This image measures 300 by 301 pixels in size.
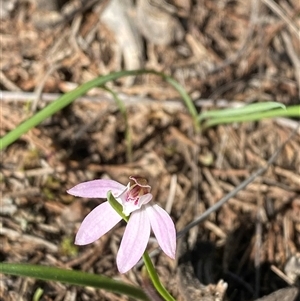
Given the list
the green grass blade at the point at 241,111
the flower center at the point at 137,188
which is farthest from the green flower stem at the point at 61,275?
the green grass blade at the point at 241,111

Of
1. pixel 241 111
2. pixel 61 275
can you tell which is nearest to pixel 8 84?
pixel 241 111

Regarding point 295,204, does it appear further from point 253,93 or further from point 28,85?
point 28,85

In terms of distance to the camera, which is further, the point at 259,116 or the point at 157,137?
the point at 157,137

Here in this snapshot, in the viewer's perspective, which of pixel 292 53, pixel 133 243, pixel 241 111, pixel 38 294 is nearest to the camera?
pixel 133 243

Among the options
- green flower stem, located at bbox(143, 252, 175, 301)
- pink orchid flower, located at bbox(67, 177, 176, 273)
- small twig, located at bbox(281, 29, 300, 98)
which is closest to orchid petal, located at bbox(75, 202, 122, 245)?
pink orchid flower, located at bbox(67, 177, 176, 273)

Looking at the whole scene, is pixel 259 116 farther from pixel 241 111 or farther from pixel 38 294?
pixel 38 294

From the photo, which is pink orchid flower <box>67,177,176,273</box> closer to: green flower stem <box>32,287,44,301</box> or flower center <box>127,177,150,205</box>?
flower center <box>127,177,150,205</box>

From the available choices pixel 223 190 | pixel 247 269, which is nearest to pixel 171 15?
pixel 223 190
